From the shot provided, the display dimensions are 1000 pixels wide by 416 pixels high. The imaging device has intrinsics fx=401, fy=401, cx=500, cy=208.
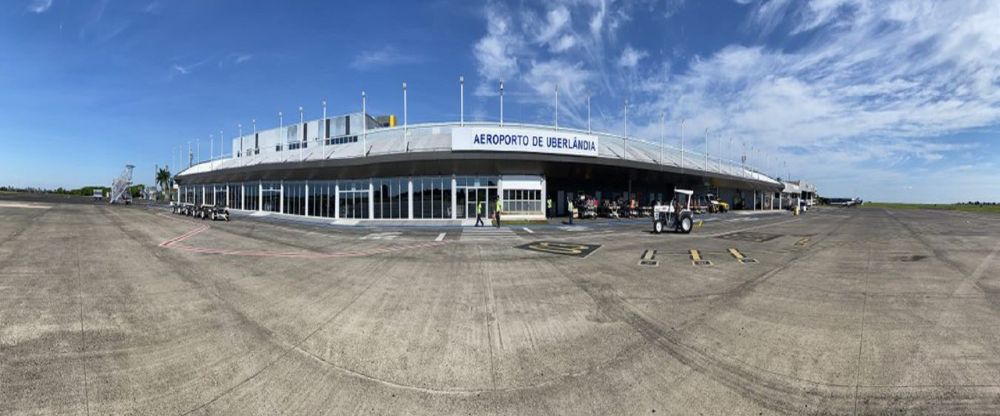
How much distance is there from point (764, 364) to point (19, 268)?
16221 mm

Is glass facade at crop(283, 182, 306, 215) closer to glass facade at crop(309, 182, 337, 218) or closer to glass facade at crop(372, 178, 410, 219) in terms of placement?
glass facade at crop(309, 182, 337, 218)

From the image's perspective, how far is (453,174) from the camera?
107ft

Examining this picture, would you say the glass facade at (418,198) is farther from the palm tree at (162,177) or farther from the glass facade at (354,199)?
the palm tree at (162,177)

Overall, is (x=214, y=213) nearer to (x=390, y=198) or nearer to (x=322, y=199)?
(x=322, y=199)

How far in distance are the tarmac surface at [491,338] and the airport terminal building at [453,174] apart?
20.7m

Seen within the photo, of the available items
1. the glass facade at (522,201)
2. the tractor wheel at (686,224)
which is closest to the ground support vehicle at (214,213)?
the glass facade at (522,201)

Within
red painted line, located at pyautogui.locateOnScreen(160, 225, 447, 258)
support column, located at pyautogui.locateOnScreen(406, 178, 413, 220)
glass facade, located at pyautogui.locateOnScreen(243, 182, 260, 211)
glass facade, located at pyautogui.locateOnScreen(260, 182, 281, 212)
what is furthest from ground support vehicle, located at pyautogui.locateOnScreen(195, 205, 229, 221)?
red painted line, located at pyautogui.locateOnScreen(160, 225, 447, 258)

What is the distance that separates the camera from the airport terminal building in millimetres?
31656

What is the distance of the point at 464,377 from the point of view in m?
4.70

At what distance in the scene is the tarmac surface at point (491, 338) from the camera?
Answer: 4.16m

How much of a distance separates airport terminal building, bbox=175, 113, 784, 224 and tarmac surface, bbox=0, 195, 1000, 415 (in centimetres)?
2069

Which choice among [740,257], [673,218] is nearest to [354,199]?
[673,218]

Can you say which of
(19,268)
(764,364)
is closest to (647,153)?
(764,364)

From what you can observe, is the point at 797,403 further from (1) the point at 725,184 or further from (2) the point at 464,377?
(1) the point at 725,184
